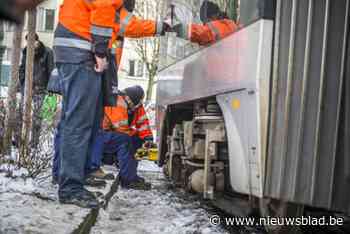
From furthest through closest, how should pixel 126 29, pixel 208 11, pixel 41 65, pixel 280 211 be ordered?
pixel 41 65 → pixel 208 11 → pixel 126 29 → pixel 280 211

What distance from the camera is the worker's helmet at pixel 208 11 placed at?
4.69 m

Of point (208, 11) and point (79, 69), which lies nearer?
point (79, 69)

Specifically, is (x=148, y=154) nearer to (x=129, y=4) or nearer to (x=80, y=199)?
(x=129, y=4)

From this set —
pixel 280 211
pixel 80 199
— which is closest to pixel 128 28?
pixel 80 199

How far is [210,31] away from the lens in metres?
4.68

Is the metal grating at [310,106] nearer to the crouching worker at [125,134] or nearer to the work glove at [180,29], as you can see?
the work glove at [180,29]

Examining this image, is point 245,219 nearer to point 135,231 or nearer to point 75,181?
point 135,231

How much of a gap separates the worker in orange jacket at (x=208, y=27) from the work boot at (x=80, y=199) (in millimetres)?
1588

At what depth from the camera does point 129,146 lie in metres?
7.11

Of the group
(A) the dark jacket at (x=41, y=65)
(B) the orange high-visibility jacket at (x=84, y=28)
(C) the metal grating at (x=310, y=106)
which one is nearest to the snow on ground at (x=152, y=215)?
(C) the metal grating at (x=310, y=106)

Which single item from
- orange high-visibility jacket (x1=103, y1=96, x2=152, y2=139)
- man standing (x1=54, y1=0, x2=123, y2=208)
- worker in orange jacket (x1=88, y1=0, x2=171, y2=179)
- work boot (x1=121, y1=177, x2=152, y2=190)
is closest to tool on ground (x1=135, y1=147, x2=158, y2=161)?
orange high-visibility jacket (x1=103, y1=96, x2=152, y2=139)

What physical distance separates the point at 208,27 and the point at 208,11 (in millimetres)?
180

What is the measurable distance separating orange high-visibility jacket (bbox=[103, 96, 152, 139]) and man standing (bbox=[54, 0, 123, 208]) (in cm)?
273

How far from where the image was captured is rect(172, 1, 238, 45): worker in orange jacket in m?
4.45
